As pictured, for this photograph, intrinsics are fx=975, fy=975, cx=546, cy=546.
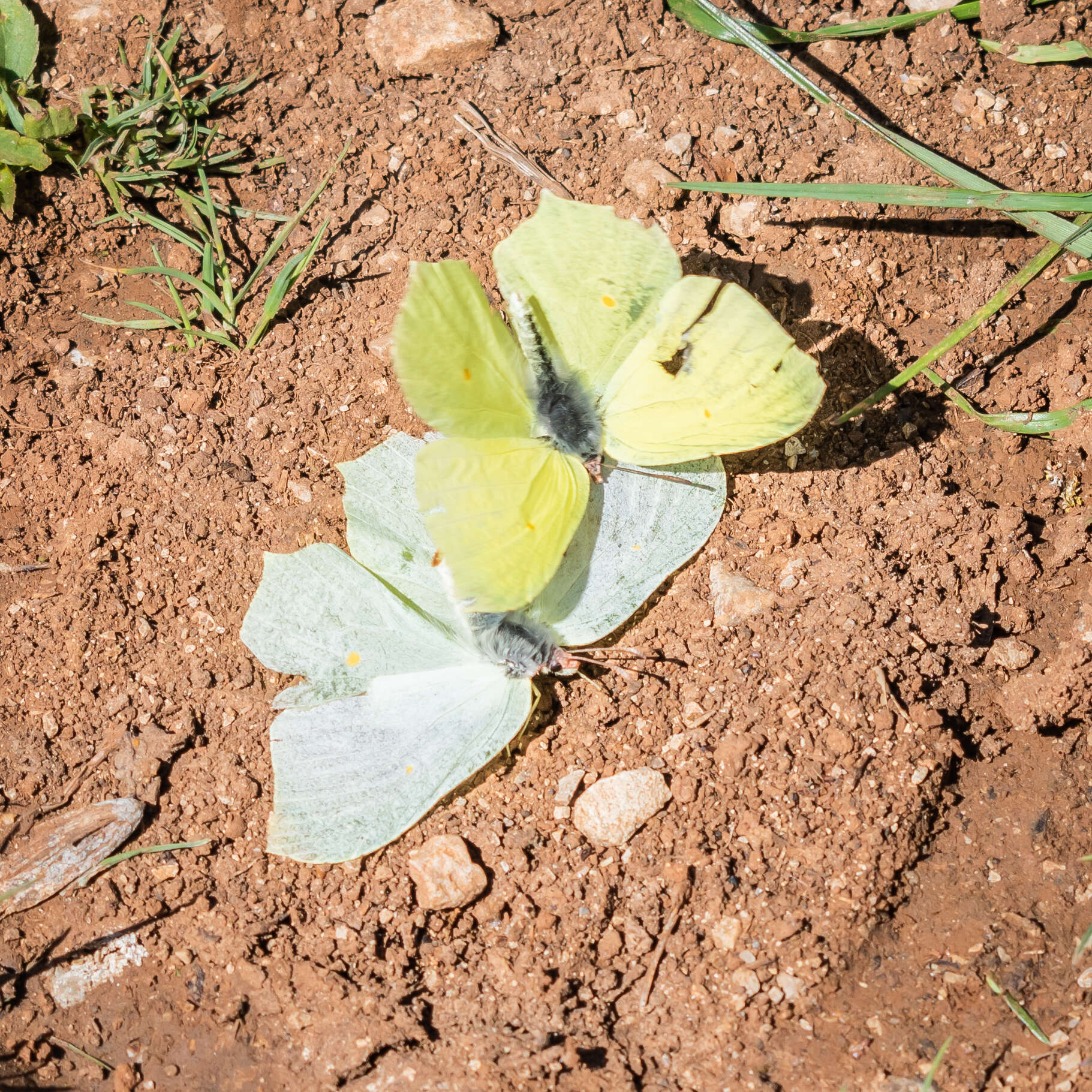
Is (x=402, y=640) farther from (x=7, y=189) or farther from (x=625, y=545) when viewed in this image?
(x=7, y=189)

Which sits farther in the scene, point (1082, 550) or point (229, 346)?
point (229, 346)

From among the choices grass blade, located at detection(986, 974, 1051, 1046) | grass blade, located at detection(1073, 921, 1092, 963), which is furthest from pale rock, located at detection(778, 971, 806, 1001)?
grass blade, located at detection(1073, 921, 1092, 963)

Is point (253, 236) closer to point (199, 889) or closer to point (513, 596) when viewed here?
point (513, 596)

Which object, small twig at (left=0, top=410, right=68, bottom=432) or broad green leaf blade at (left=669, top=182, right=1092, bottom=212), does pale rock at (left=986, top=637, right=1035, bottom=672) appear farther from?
small twig at (left=0, top=410, right=68, bottom=432)

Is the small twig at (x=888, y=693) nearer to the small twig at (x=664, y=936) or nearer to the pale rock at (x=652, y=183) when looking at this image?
the small twig at (x=664, y=936)

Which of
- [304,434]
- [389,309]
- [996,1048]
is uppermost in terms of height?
[389,309]

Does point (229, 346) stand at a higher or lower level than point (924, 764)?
higher

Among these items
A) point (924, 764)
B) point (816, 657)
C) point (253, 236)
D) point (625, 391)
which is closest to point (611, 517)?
point (625, 391)

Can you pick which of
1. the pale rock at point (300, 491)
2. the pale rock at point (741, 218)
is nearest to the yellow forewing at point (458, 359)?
the pale rock at point (300, 491)

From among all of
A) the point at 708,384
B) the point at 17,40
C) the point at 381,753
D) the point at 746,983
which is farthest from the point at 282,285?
the point at 746,983
